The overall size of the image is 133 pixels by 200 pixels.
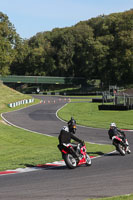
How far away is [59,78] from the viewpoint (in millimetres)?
127812

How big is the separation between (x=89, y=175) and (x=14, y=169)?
12.0 feet

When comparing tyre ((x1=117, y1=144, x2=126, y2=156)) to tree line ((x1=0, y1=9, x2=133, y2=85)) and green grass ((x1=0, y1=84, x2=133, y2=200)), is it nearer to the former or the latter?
green grass ((x1=0, y1=84, x2=133, y2=200))

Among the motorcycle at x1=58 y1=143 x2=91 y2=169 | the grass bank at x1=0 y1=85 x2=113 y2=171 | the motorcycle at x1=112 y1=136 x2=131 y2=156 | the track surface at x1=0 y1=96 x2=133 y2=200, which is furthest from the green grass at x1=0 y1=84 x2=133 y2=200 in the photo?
the motorcycle at x1=58 y1=143 x2=91 y2=169

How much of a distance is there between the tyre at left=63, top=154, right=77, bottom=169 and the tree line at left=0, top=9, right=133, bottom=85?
7219cm

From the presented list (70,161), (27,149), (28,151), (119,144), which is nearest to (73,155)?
(70,161)

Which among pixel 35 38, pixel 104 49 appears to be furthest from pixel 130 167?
pixel 35 38

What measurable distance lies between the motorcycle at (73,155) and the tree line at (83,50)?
71.8 meters

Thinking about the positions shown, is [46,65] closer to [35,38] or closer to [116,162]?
[35,38]

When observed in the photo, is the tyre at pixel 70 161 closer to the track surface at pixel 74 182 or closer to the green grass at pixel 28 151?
the track surface at pixel 74 182

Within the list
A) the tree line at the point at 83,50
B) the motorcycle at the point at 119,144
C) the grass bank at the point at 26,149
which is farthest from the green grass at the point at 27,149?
the tree line at the point at 83,50

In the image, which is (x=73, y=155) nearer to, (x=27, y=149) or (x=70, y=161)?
(x=70, y=161)

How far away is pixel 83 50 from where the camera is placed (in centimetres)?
12681

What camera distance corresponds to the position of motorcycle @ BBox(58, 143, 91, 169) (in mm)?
14906

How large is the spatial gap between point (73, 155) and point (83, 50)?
113608 mm
